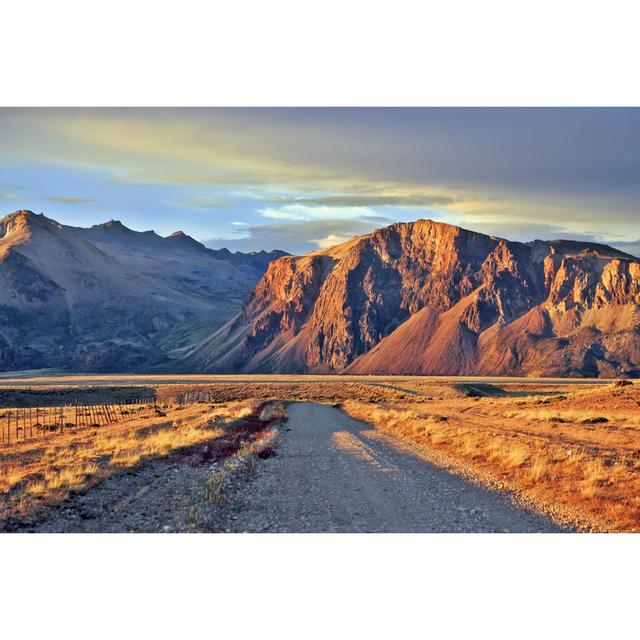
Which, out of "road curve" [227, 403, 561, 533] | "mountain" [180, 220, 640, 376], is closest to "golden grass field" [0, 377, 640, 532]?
"road curve" [227, 403, 561, 533]

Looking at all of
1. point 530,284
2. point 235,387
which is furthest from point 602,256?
point 235,387

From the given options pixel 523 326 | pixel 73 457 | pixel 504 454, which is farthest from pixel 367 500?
pixel 523 326

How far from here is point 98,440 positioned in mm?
31641

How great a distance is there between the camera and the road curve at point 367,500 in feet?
48.6

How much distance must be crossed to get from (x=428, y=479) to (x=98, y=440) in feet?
59.9

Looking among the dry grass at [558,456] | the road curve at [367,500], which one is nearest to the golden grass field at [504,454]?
the dry grass at [558,456]

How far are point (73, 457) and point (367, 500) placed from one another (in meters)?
13.5

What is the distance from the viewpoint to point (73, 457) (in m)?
25.1

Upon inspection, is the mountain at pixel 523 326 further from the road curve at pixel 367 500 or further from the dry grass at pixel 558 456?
the road curve at pixel 367 500

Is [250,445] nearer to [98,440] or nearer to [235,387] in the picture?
[98,440]

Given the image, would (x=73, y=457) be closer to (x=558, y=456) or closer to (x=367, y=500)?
(x=367, y=500)

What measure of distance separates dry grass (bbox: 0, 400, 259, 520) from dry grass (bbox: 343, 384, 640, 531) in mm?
11737

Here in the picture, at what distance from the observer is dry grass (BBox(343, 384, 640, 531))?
53.1ft

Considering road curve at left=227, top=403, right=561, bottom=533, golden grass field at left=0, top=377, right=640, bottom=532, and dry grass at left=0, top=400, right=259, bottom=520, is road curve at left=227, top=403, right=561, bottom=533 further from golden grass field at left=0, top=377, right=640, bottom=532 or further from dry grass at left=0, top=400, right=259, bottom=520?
dry grass at left=0, top=400, right=259, bottom=520
